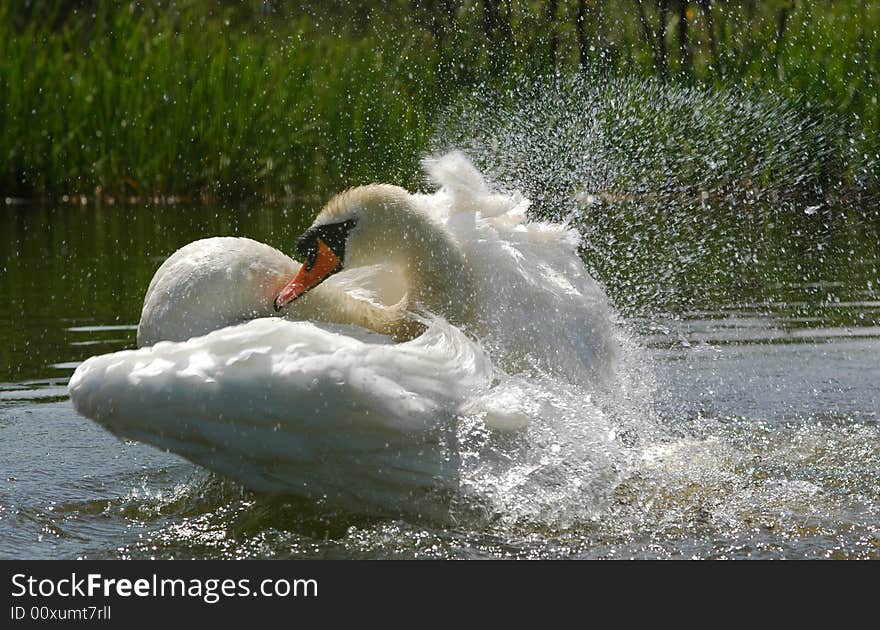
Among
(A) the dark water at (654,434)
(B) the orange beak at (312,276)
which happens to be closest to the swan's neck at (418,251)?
(B) the orange beak at (312,276)

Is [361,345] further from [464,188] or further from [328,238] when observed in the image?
[464,188]

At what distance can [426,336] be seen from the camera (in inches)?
176

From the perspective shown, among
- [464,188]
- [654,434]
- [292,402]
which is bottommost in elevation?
[292,402]

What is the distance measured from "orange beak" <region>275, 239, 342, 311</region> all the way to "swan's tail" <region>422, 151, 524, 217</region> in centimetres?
62

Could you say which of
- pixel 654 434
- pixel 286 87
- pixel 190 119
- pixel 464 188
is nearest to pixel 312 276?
pixel 464 188

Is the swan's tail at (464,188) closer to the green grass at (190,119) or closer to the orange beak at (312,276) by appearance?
the orange beak at (312,276)

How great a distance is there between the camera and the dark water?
4.48 metres

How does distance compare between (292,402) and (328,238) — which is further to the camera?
(328,238)

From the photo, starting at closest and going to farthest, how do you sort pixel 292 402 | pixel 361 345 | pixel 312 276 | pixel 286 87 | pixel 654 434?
pixel 292 402 → pixel 361 345 → pixel 312 276 → pixel 654 434 → pixel 286 87

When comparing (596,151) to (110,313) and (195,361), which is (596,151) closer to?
(110,313)

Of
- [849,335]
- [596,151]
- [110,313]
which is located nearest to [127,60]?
[596,151]

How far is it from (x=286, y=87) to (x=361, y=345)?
388 inches

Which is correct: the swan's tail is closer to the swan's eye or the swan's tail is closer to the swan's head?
the swan's head

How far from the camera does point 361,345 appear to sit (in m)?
4.18
